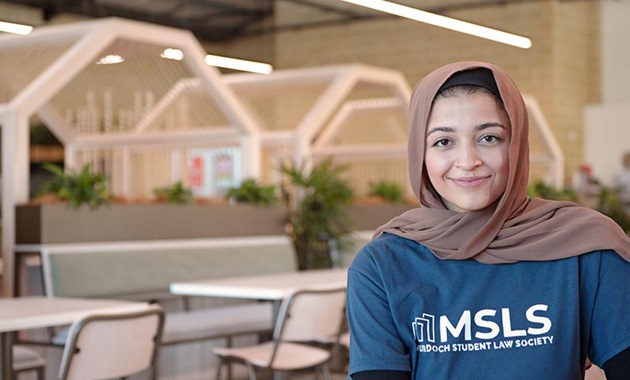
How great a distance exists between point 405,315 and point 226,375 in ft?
15.2

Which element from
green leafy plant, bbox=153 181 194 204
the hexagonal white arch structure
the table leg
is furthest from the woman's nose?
green leafy plant, bbox=153 181 194 204

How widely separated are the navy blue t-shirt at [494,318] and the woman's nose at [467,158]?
0.40 ft

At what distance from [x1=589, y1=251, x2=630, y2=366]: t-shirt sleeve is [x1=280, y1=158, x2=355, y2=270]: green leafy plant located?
5.72 metres

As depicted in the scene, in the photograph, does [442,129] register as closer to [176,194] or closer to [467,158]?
[467,158]

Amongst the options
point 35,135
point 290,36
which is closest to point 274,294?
point 35,135

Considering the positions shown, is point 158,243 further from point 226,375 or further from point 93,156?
point 93,156

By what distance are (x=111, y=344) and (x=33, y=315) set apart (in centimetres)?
38

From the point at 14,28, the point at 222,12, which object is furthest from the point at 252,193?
the point at 222,12

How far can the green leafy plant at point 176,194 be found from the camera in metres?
6.27

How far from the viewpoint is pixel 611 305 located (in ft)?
3.97

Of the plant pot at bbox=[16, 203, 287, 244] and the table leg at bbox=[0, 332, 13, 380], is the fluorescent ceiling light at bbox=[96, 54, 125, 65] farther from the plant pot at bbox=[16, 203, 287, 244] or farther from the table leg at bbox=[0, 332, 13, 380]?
the table leg at bbox=[0, 332, 13, 380]

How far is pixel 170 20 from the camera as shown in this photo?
15219 mm

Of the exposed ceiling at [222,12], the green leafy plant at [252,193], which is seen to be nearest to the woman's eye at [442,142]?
the green leafy plant at [252,193]

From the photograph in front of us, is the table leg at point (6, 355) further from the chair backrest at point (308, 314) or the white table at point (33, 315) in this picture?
the chair backrest at point (308, 314)
